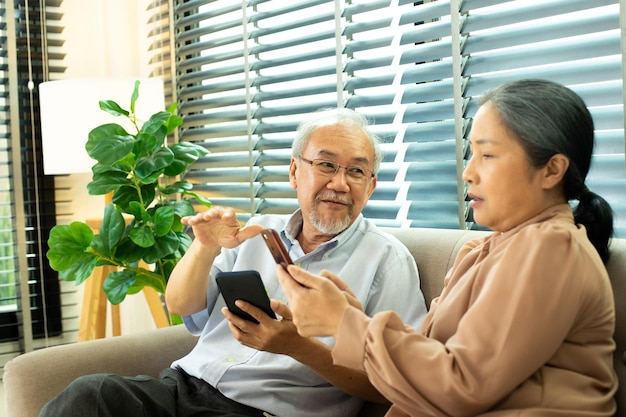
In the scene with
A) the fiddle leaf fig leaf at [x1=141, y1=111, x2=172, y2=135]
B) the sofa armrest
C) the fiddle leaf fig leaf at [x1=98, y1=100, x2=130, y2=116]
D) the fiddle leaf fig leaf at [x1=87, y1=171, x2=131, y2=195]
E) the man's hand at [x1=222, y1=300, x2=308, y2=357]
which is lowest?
the sofa armrest

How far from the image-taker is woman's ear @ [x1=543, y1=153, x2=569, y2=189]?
1.47m

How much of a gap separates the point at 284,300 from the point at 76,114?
5.58ft

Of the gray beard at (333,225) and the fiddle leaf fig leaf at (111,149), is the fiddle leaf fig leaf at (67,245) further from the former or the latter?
the gray beard at (333,225)

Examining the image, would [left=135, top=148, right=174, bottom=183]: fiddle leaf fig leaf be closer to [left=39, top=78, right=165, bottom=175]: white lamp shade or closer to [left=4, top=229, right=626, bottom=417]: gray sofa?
[left=39, top=78, right=165, bottom=175]: white lamp shade

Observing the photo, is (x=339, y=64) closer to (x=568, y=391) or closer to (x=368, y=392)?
(x=368, y=392)

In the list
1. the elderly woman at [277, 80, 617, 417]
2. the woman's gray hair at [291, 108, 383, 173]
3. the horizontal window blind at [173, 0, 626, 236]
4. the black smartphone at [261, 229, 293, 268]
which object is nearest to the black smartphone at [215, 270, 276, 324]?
the black smartphone at [261, 229, 293, 268]

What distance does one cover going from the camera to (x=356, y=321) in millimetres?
1453

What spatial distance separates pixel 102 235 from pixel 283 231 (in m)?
1.08

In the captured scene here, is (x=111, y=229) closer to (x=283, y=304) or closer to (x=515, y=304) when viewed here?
(x=283, y=304)

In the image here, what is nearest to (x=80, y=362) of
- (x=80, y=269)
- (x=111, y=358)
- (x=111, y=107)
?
(x=111, y=358)

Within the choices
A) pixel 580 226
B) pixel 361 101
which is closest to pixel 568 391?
pixel 580 226

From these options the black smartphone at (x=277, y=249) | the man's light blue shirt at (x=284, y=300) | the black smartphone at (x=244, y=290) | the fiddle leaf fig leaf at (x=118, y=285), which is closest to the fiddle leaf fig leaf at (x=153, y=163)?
the fiddle leaf fig leaf at (x=118, y=285)

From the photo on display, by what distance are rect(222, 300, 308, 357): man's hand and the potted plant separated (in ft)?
4.23

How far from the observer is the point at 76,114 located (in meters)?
3.48
